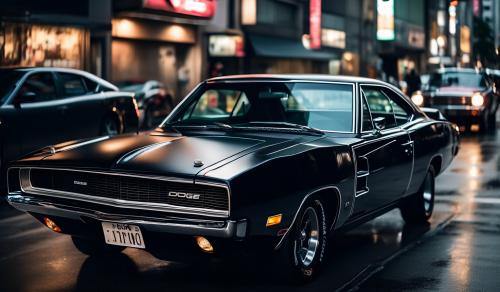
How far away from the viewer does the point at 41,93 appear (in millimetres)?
11781

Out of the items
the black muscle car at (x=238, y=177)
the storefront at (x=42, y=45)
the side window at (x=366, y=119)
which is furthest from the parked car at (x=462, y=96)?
the side window at (x=366, y=119)

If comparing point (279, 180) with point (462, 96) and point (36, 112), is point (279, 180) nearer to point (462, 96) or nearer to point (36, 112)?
point (36, 112)

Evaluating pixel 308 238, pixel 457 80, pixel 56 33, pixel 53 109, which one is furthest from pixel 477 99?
pixel 308 238

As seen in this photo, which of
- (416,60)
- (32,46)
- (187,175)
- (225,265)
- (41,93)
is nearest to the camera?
(187,175)

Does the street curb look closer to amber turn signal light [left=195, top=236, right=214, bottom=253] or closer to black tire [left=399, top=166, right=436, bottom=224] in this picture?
black tire [left=399, top=166, right=436, bottom=224]


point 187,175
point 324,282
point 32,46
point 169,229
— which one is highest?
point 32,46

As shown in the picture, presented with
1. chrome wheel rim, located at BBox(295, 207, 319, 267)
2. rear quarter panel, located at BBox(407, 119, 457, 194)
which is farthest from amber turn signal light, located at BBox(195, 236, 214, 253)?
rear quarter panel, located at BBox(407, 119, 457, 194)

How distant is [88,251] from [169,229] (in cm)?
152

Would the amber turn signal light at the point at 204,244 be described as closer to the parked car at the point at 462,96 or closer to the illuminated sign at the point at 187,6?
the parked car at the point at 462,96

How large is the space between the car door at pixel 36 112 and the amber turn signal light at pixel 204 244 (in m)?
6.13

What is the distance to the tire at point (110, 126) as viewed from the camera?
1298cm

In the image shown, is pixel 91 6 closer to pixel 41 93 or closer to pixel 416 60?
pixel 41 93

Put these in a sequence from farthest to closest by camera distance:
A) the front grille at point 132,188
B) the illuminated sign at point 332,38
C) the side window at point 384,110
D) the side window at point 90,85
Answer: the illuminated sign at point 332,38 → the side window at point 90,85 → the side window at point 384,110 → the front grille at point 132,188

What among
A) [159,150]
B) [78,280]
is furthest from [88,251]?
[159,150]
